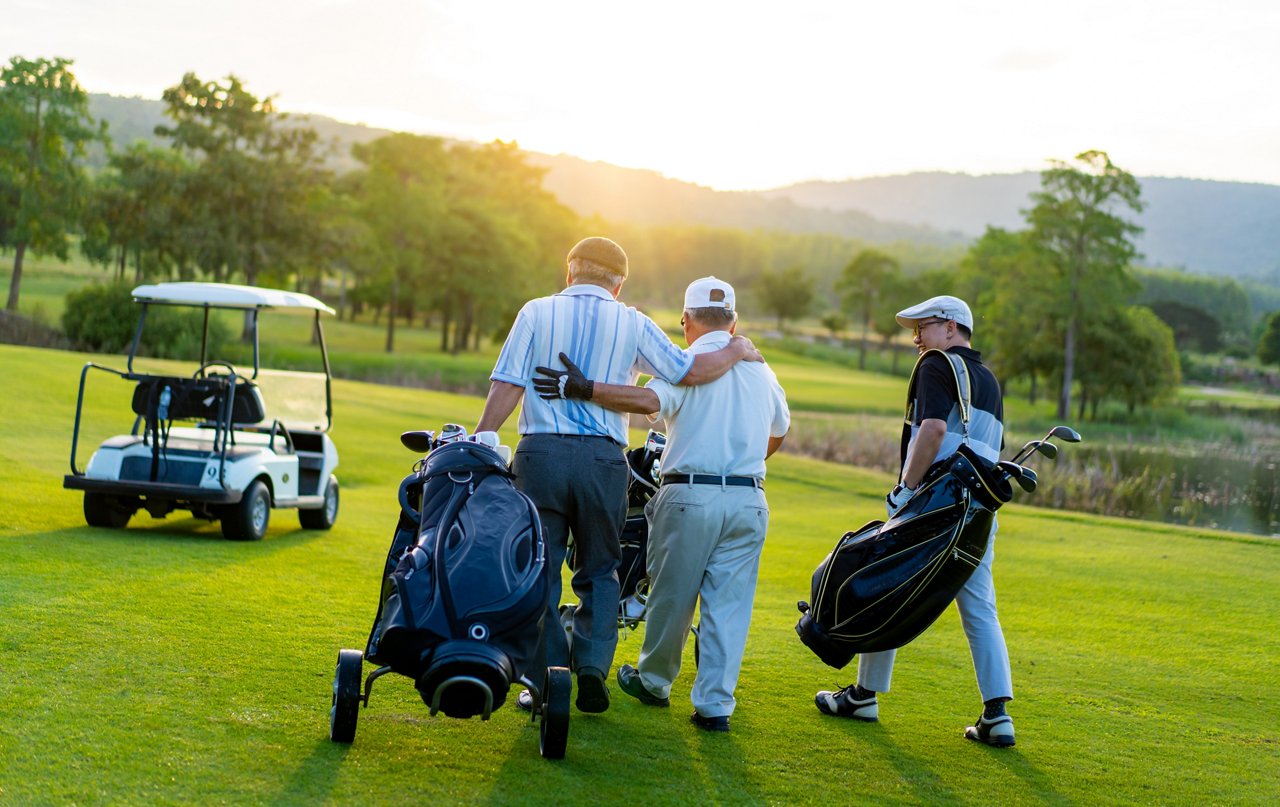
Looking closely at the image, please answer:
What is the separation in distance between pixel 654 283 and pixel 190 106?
99890 mm

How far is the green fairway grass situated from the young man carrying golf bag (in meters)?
0.19

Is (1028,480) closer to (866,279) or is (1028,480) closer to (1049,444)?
(1049,444)

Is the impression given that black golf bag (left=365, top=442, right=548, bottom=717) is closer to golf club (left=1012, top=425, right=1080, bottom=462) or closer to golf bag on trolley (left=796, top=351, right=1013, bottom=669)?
golf bag on trolley (left=796, top=351, right=1013, bottom=669)

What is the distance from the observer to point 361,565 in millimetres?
9438

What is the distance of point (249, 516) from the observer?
9.91 metres

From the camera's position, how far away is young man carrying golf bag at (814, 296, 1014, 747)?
17.5 ft

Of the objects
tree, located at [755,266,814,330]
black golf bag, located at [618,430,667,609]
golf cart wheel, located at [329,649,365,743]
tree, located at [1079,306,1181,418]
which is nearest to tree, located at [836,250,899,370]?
tree, located at [755,266,814,330]

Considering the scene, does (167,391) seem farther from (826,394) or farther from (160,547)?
(826,394)

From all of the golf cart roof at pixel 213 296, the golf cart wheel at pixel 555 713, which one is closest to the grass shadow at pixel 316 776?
the golf cart wheel at pixel 555 713

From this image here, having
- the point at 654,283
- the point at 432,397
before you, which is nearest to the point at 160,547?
the point at 432,397

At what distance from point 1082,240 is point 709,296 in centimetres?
5824

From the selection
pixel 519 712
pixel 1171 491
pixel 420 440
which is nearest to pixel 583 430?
pixel 420 440

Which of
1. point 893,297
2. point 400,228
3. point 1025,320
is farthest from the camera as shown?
point 893,297

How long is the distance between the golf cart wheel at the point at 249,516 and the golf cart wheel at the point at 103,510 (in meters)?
0.94
